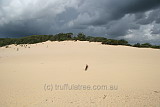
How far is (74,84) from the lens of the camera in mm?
5281

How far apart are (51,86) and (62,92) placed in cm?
77

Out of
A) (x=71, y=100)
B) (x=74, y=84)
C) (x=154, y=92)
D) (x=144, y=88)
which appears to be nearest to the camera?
(x=71, y=100)

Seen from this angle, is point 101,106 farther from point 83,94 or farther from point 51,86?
point 51,86

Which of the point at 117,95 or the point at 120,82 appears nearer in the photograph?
the point at 117,95

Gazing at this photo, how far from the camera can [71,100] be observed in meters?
3.93

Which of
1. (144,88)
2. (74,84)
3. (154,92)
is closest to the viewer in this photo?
(154,92)

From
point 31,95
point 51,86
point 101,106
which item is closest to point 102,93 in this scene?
point 101,106

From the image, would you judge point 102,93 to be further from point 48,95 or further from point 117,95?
point 48,95

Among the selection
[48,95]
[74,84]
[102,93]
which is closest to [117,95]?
[102,93]

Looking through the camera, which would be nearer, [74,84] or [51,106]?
[51,106]

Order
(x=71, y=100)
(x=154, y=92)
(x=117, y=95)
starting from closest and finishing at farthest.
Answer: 1. (x=71, y=100)
2. (x=117, y=95)
3. (x=154, y=92)

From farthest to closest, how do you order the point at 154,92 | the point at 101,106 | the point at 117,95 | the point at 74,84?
the point at 74,84, the point at 154,92, the point at 117,95, the point at 101,106

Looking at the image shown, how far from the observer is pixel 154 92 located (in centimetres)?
447

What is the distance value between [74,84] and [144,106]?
2.58 meters
